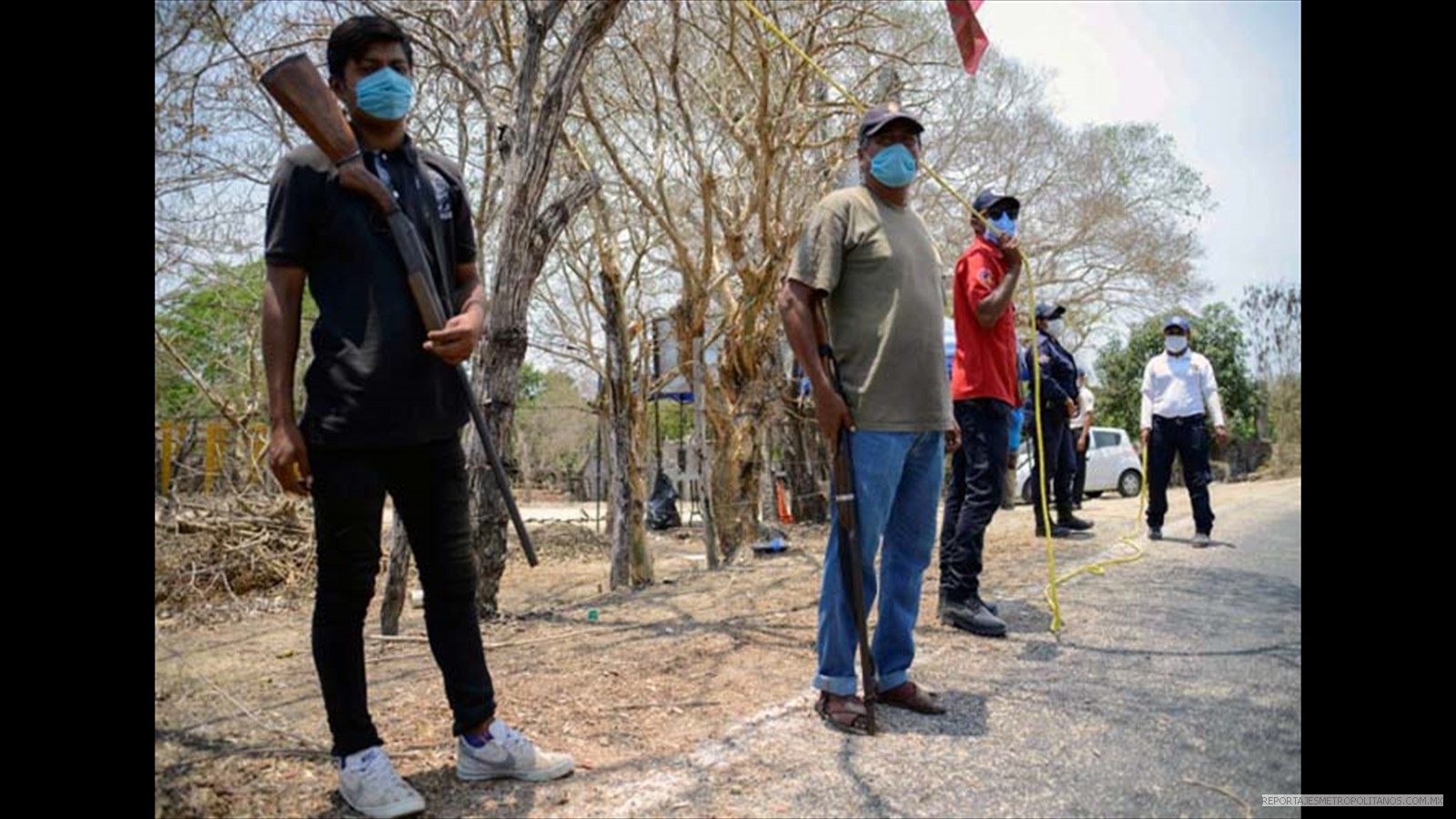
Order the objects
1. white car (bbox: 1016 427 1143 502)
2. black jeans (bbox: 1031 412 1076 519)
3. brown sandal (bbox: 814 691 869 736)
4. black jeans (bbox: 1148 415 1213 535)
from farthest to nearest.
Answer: white car (bbox: 1016 427 1143 502)
black jeans (bbox: 1031 412 1076 519)
black jeans (bbox: 1148 415 1213 535)
brown sandal (bbox: 814 691 869 736)

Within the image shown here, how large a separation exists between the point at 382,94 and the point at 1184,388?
6354mm

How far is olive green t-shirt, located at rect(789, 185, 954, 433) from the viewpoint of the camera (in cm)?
300

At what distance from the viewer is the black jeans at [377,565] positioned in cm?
221

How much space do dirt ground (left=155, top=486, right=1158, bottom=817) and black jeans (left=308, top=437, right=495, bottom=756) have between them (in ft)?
0.78

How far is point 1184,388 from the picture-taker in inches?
276

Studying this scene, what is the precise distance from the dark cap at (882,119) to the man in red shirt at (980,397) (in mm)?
970

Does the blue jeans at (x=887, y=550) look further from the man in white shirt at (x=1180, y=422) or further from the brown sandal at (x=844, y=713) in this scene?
the man in white shirt at (x=1180, y=422)

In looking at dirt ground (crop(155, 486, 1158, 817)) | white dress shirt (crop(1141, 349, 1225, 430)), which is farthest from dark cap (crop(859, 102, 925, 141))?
white dress shirt (crop(1141, 349, 1225, 430))

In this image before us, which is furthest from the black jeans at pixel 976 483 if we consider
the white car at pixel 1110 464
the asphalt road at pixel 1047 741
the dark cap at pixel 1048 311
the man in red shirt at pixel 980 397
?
the white car at pixel 1110 464

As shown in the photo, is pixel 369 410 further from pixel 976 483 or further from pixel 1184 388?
pixel 1184 388

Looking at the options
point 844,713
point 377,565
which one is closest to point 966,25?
point 844,713

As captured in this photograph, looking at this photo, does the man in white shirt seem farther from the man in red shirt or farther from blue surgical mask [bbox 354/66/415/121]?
blue surgical mask [bbox 354/66/415/121]
